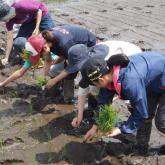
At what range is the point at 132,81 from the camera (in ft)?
13.3

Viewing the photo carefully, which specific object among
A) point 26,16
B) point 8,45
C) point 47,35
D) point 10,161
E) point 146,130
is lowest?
point 10,161

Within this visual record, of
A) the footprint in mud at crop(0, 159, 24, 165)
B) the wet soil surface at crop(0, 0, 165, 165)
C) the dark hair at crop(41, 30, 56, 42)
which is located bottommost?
the footprint in mud at crop(0, 159, 24, 165)

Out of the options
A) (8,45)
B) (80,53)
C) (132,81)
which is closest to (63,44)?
(80,53)

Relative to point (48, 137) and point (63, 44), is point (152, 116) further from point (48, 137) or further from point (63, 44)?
point (63, 44)

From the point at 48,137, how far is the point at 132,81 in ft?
5.46

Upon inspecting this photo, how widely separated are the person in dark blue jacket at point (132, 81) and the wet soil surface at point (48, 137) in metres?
0.42

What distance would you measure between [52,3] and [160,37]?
227 inches

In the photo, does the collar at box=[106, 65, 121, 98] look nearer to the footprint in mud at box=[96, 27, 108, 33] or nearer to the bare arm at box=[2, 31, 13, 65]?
the bare arm at box=[2, 31, 13, 65]

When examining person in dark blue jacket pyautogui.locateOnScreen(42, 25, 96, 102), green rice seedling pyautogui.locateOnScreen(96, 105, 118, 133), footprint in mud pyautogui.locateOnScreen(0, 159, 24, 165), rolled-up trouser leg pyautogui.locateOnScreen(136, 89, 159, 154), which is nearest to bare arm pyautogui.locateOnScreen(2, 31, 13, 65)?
person in dark blue jacket pyautogui.locateOnScreen(42, 25, 96, 102)

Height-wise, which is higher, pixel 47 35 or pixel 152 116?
pixel 47 35

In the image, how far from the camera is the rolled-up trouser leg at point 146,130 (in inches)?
184

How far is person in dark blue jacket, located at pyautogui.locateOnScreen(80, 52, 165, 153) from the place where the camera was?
4.07 m

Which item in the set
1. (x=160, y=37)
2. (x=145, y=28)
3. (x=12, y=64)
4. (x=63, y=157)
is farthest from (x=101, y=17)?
(x=63, y=157)

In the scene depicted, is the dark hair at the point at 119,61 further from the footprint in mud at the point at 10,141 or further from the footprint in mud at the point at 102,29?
the footprint in mud at the point at 102,29
